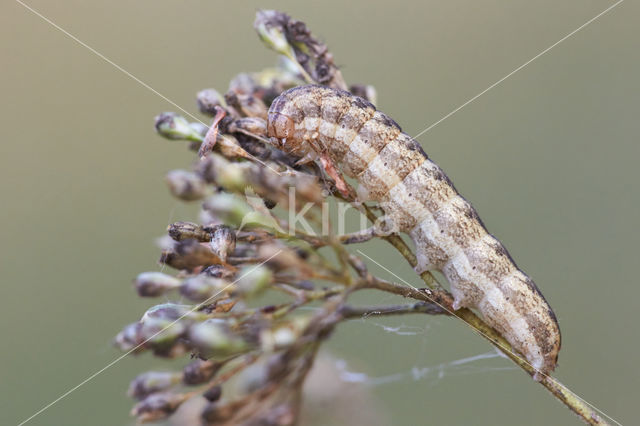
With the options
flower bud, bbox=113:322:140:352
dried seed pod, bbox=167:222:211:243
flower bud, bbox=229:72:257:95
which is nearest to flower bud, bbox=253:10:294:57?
flower bud, bbox=229:72:257:95

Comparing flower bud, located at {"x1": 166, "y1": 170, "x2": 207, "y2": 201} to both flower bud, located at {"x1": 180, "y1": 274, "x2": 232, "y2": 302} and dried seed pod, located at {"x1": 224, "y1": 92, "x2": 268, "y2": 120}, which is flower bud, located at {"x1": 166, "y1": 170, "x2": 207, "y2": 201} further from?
dried seed pod, located at {"x1": 224, "y1": 92, "x2": 268, "y2": 120}

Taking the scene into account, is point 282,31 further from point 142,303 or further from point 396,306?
point 142,303

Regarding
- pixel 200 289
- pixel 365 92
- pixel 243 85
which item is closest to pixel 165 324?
pixel 200 289

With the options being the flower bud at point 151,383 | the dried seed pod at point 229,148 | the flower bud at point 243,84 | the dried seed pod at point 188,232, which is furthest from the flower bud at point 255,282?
the flower bud at point 243,84

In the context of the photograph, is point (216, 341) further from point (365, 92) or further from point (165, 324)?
point (365, 92)

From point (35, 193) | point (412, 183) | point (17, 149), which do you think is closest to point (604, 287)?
point (412, 183)
